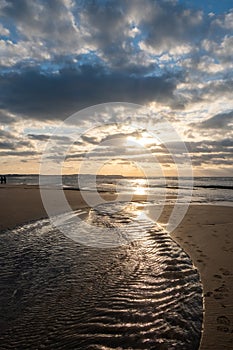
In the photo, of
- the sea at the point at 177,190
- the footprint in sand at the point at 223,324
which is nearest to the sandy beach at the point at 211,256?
the footprint in sand at the point at 223,324

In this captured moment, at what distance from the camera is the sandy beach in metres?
4.14

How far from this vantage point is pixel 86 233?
1104 cm

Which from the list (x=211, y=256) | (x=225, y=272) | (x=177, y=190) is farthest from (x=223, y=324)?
(x=177, y=190)

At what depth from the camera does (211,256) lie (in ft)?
25.4

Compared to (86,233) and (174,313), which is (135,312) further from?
(86,233)

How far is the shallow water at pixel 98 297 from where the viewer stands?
4.03 metres

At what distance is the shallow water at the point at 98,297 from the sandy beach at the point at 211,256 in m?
0.23

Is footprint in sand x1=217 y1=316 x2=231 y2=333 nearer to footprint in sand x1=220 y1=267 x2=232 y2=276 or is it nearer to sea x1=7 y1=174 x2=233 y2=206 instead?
footprint in sand x1=220 y1=267 x2=232 y2=276

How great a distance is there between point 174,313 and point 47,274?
3421mm

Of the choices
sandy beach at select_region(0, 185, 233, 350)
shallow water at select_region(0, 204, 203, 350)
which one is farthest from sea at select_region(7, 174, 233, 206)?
shallow water at select_region(0, 204, 203, 350)

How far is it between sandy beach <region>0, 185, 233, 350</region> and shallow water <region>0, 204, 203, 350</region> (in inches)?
9.0

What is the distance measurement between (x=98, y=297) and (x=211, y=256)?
162 inches

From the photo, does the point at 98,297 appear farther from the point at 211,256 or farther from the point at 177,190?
the point at 177,190

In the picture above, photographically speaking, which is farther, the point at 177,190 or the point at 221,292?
the point at 177,190
